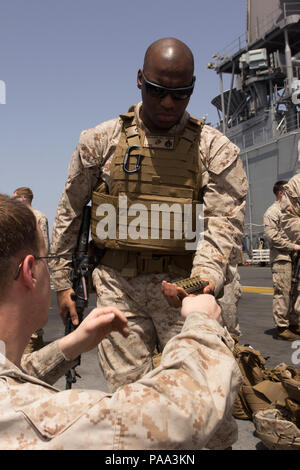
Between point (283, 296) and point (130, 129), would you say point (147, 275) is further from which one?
point (283, 296)

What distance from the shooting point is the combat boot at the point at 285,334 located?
5887mm

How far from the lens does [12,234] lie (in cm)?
112

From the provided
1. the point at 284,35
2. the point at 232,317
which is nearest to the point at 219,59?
the point at 284,35

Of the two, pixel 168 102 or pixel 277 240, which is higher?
pixel 168 102

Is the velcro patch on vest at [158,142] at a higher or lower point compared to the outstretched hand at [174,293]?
higher

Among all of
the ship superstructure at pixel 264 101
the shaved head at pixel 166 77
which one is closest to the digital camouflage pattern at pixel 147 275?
the shaved head at pixel 166 77

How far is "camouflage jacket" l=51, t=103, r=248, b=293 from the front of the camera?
7.56 feet

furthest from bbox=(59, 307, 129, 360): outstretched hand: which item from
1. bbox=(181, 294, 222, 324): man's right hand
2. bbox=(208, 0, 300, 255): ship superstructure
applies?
bbox=(208, 0, 300, 255): ship superstructure

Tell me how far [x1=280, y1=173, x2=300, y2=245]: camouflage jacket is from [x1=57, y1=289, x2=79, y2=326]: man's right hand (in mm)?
2751

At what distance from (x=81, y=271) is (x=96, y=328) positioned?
1.20 metres

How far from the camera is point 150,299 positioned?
7.96 ft

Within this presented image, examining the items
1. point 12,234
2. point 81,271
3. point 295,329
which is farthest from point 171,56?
point 295,329

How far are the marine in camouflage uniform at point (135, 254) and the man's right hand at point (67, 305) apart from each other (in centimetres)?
3

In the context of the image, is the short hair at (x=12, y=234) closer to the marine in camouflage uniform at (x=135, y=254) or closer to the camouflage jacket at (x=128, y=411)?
the camouflage jacket at (x=128, y=411)
